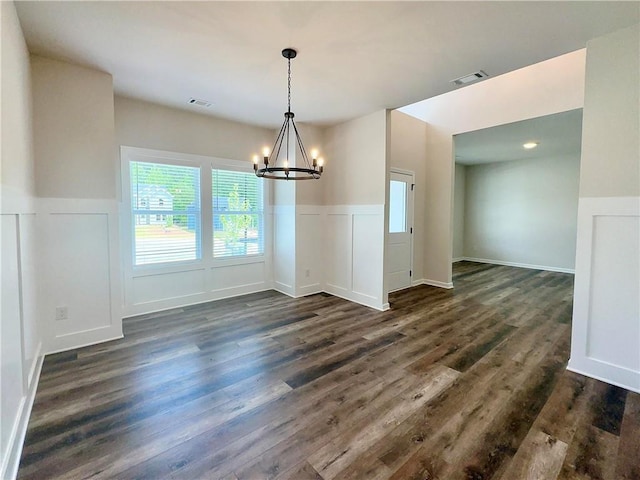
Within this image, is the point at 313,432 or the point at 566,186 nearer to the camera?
the point at 313,432

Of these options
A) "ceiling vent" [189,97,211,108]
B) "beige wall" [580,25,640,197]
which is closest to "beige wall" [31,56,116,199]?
"ceiling vent" [189,97,211,108]

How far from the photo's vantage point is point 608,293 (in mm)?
2379

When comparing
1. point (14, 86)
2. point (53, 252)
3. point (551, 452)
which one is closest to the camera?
point (551, 452)

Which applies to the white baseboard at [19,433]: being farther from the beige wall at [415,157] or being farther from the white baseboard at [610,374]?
the beige wall at [415,157]

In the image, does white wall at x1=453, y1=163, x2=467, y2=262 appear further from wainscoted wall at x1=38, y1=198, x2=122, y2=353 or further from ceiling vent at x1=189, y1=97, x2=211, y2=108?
wainscoted wall at x1=38, y1=198, x2=122, y2=353

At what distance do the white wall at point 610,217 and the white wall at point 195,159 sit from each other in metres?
3.52

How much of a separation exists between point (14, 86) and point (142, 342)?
93.5 inches

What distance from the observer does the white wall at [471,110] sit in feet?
13.1

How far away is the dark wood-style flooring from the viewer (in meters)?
1.61

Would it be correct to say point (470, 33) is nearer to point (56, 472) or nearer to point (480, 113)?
point (480, 113)

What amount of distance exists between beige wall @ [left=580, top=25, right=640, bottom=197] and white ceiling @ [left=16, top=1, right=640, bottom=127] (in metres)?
0.16

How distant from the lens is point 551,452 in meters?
1.69

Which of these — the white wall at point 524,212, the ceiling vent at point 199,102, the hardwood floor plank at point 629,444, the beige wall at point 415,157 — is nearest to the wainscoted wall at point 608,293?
the hardwood floor plank at point 629,444

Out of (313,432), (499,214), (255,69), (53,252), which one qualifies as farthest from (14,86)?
(499,214)
